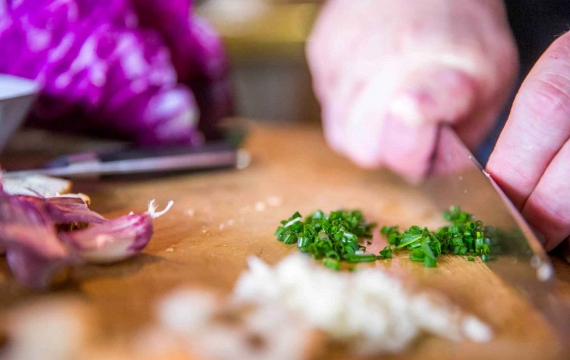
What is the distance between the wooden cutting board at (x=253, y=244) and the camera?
61cm

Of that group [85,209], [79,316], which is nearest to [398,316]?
[79,316]

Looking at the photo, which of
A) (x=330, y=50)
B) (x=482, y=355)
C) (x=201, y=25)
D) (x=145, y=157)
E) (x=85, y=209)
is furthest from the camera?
(x=201, y=25)

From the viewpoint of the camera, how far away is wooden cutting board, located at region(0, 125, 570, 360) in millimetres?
614

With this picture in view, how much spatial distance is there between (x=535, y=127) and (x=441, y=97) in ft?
1.06

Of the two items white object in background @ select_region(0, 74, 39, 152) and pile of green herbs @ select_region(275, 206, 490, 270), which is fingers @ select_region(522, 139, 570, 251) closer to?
pile of green herbs @ select_region(275, 206, 490, 270)

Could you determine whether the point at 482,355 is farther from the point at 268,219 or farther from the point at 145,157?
the point at 145,157

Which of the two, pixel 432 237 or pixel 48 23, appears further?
pixel 48 23

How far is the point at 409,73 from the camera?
1141 mm

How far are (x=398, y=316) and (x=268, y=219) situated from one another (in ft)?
1.48

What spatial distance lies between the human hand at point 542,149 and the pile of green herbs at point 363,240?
0.30 ft

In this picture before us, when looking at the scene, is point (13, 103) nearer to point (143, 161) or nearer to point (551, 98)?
point (143, 161)

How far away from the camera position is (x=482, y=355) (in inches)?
22.3

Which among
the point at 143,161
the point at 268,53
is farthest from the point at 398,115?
the point at 268,53

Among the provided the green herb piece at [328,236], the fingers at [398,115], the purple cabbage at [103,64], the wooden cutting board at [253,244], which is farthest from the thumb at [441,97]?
the purple cabbage at [103,64]
